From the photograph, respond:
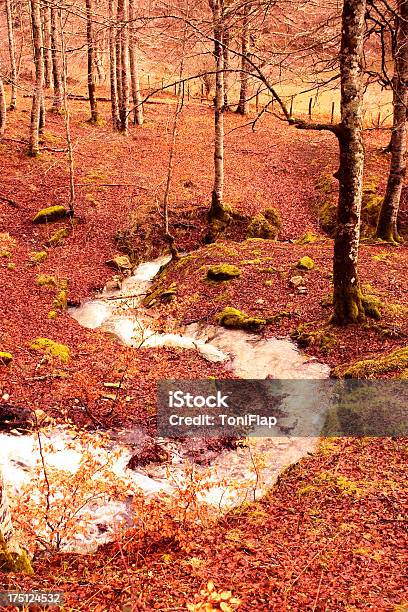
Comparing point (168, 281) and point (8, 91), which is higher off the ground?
point (8, 91)

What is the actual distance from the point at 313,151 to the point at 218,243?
11401 millimetres

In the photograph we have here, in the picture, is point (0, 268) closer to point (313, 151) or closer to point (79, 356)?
point (79, 356)

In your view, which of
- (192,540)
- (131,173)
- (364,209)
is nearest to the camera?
(192,540)

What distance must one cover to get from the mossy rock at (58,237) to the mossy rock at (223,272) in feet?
20.4

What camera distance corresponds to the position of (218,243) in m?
16.4

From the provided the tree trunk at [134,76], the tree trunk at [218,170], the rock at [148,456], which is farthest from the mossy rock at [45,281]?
the tree trunk at [134,76]

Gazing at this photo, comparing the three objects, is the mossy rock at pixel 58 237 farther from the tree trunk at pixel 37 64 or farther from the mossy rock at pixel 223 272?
the tree trunk at pixel 37 64

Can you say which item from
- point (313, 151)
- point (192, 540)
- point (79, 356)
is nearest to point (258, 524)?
point (192, 540)

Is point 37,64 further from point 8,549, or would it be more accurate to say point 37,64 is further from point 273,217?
point 8,549

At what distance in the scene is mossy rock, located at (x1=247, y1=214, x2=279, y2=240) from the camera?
17.9 meters

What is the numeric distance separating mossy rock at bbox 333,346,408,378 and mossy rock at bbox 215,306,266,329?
295 cm

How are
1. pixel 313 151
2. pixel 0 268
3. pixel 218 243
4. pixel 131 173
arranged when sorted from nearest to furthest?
pixel 0 268
pixel 218 243
pixel 131 173
pixel 313 151

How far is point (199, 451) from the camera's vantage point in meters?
8.38

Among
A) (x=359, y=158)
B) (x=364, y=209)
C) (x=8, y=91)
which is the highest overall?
(x=8, y=91)
